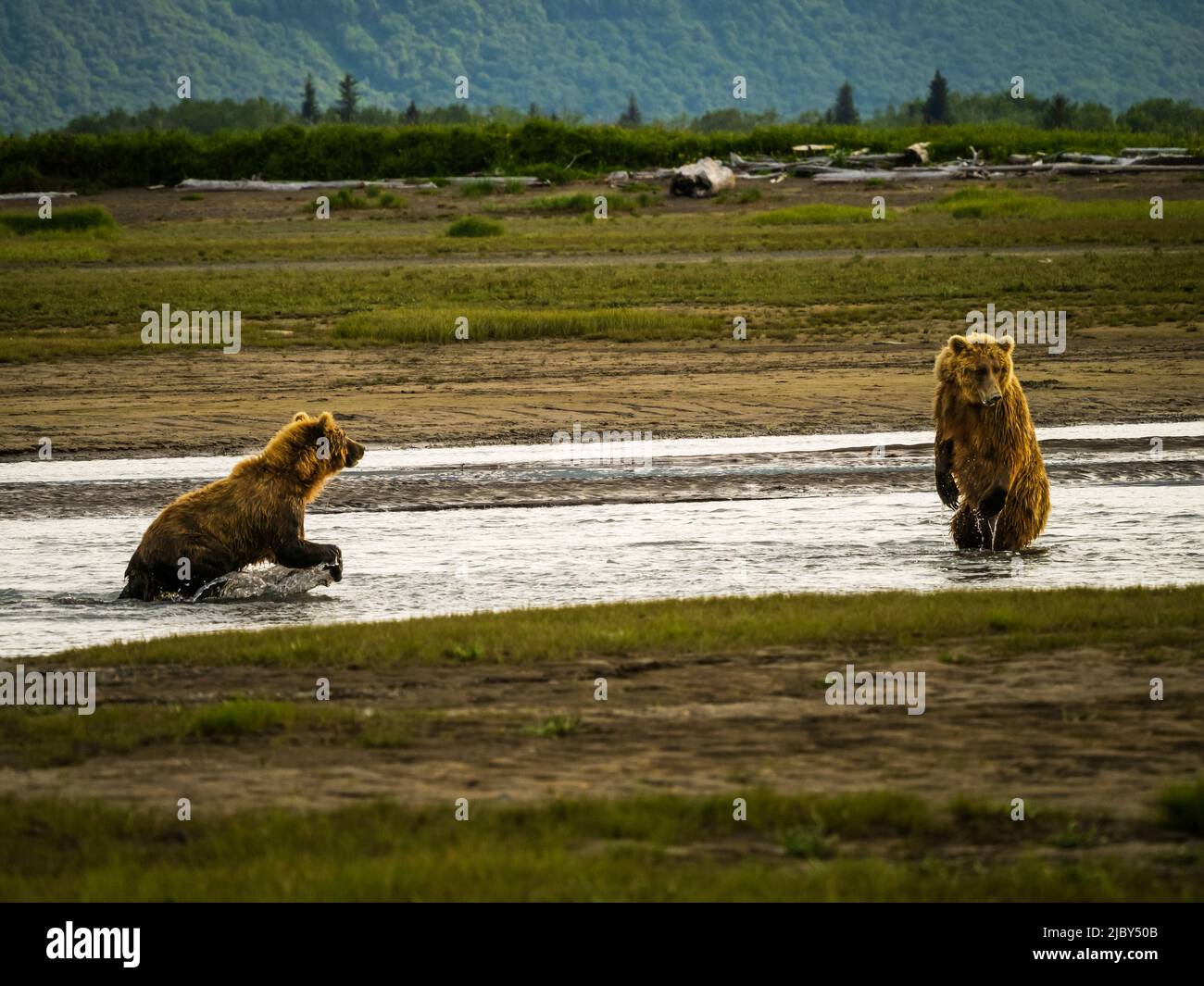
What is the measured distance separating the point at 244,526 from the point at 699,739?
5.21 metres

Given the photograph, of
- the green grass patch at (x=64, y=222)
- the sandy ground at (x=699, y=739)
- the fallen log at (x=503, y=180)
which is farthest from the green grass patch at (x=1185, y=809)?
the fallen log at (x=503, y=180)

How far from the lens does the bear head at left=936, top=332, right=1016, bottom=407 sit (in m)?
11.8

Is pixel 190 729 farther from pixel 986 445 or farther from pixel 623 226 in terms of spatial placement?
pixel 623 226

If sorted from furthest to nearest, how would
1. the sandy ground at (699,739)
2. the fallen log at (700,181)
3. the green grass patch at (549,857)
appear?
the fallen log at (700,181), the sandy ground at (699,739), the green grass patch at (549,857)

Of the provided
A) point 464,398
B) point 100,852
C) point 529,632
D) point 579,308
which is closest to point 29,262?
point 579,308

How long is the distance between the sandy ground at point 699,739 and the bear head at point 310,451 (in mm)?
3242

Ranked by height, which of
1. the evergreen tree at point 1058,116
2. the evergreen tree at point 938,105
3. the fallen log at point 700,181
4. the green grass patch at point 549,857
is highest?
the evergreen tree at point 938,105

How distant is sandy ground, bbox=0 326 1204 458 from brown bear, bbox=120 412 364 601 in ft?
21.3

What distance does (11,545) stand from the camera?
1383 cm

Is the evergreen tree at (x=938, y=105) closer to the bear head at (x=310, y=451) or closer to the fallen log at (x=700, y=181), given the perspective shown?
the fallen log at (x=700, y=181)

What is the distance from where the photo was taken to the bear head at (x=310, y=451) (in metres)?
11.9

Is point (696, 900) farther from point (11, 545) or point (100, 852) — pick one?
point (11, 545)

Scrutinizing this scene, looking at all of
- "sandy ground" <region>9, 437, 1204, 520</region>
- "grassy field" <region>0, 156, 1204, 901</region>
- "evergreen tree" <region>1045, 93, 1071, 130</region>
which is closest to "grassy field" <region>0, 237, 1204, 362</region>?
"grassy field" <region>0, 156, 1204, 901</region>

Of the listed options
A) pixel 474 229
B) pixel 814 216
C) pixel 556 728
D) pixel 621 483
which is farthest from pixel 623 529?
pixel 814 216
